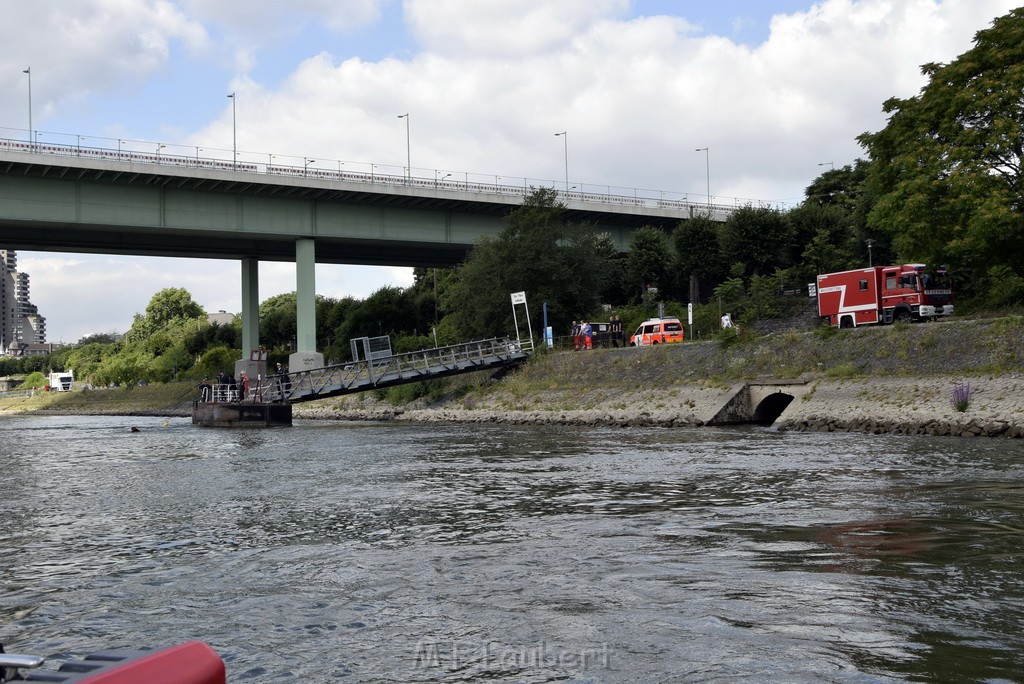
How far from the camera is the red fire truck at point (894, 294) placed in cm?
4506

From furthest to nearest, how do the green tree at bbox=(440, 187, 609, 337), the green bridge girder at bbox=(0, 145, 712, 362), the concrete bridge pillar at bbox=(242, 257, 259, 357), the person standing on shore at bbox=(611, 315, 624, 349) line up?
the concrete bridge pillar at bbox=(242, 257, 259, 357), the green tree at bbox=(440, 187, 609, 337), the person standing on shore at bbox=(611, 315, 624, 349), the green bridge girder at bbox=(0, 145, 712, 362)

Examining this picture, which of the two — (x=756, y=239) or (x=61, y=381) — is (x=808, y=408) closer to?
(x=756, y=239)

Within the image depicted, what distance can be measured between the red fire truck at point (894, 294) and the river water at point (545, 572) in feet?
80.7

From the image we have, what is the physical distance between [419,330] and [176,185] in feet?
135

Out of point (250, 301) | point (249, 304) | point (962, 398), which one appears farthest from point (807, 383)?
point (249, 304)

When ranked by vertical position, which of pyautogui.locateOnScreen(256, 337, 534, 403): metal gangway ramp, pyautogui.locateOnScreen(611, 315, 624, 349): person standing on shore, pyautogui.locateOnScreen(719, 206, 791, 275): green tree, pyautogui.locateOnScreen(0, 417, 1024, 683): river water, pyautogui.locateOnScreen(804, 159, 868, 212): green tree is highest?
pyautogui.locateOnScreen(804, 159, 868, 212): green tree

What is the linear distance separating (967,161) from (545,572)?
3604 cm

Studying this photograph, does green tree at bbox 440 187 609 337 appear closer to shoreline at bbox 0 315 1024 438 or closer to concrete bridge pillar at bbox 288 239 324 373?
shoreline at bbox 0 315 1024 438

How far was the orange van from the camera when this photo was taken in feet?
183

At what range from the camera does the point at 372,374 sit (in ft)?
175

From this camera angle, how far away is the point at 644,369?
160ft

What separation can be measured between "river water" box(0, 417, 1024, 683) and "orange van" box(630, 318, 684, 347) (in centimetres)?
3357

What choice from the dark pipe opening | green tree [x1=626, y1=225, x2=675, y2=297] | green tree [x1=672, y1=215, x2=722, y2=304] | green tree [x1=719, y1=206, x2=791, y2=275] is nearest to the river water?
the dark pipe opening

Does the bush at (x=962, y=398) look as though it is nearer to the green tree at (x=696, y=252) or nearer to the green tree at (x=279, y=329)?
the green tree at (x=696, y=252)
